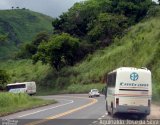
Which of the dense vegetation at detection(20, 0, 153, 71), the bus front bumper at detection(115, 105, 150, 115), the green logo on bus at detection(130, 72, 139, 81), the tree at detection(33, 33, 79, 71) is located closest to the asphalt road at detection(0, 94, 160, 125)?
the bus front bumper at detection(115, 105, 150, 115)

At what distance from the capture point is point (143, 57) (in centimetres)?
8281

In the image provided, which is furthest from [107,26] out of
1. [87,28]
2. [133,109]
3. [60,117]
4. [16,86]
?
[133,109]

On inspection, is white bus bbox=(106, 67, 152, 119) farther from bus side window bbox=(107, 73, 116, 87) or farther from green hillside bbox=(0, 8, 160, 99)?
green hillside bbox=(0, 8, 160, 99)

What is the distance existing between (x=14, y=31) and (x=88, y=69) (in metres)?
87.8

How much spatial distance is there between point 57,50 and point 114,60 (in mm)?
14023

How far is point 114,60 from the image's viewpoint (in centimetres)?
9056

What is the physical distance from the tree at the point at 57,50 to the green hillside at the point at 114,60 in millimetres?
2356

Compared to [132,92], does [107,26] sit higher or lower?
higher

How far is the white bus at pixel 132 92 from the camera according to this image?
2795 centimetres

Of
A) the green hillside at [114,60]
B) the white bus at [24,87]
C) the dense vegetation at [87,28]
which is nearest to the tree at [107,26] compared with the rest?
the dense vegetation at [87,28]

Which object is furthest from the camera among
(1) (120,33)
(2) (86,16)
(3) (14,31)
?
(3) (14,31)

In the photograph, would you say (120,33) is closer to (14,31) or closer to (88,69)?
(88,69)

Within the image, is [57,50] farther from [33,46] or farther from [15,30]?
[15,30]

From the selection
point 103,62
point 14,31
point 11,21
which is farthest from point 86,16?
point 11,21
